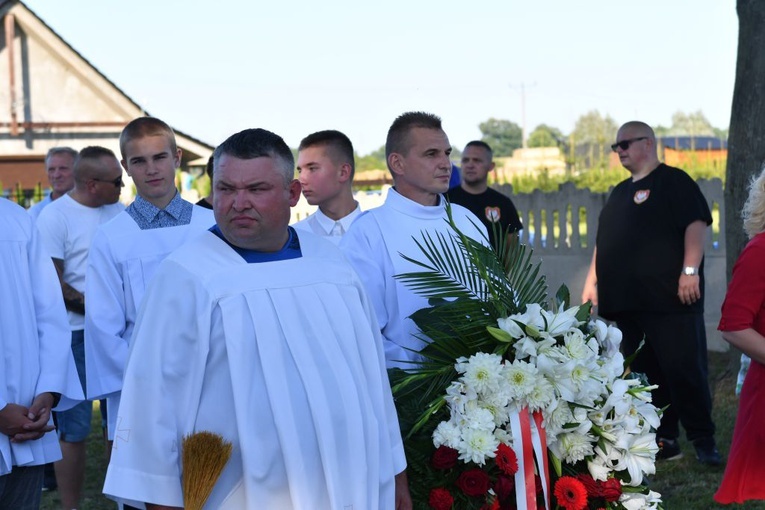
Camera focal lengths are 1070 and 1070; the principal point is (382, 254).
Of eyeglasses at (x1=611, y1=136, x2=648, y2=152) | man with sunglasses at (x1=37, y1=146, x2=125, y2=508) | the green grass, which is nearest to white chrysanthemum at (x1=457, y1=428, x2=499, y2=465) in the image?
the green grass

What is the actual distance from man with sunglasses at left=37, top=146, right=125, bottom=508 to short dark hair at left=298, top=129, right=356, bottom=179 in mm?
1361

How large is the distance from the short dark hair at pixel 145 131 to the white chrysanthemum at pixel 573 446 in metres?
2.58

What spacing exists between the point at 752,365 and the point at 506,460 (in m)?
1.72

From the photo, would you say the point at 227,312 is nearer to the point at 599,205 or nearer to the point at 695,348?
the point at 695,348

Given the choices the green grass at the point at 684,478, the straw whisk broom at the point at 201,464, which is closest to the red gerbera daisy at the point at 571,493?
the straw whisk broom at the point at 201,464

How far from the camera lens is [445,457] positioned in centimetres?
406

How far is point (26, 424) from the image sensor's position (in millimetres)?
4152

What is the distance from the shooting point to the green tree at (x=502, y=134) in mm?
129500

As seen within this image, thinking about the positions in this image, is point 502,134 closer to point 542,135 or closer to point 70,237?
point 542,135

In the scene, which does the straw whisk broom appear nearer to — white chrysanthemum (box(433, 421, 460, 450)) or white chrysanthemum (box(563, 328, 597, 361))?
white chrysanthemum (box(433, 421, 460, 450))

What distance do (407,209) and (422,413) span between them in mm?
1401

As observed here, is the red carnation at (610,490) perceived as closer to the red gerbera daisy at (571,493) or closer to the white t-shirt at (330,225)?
the red gerbera daisy at (571,493)

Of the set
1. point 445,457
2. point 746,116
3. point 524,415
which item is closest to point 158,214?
point 445,457

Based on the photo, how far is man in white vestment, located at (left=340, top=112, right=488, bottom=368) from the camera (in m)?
5.05
